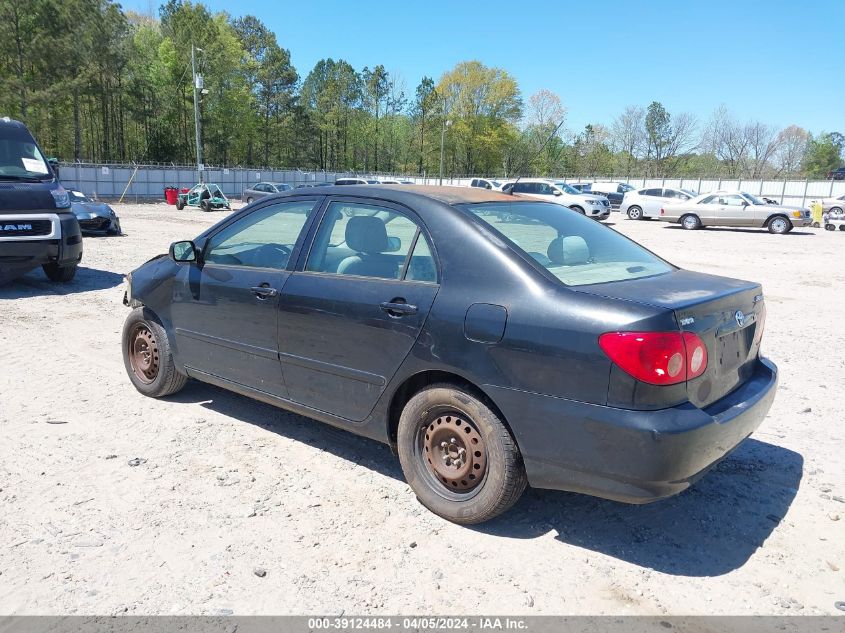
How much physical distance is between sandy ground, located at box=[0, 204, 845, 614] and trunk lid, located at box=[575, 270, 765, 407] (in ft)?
2.65

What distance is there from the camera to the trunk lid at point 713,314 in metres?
2.78

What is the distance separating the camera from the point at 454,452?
10.5 feet

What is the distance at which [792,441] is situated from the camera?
172 inches

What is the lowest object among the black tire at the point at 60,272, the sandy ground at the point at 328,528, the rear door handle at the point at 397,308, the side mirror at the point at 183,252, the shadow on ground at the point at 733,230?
the sandy ground at the point at 328,528

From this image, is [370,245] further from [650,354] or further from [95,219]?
[95,219]

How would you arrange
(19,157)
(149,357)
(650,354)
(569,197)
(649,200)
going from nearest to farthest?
(650,354)
(149,357)
(19,157)
(569,197)
(649,200)

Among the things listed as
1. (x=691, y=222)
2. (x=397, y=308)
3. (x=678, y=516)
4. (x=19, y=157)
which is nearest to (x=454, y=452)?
(x=397, y=308)

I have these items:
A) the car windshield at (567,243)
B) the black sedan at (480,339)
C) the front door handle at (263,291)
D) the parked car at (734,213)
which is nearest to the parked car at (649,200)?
the parked car at (734,213)

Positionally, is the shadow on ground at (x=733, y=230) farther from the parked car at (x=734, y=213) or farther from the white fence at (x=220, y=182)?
the white fence at (x=220, y=182)

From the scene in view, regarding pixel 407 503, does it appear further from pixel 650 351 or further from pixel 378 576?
pixel 650 351

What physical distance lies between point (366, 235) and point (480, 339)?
1.14 metres

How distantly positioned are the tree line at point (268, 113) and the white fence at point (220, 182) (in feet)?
33.3

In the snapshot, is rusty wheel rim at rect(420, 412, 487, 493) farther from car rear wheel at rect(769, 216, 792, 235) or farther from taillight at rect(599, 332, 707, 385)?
car rear wheel at rect(769, 216, 792, 235)

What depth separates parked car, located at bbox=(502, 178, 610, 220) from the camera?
2790cm
